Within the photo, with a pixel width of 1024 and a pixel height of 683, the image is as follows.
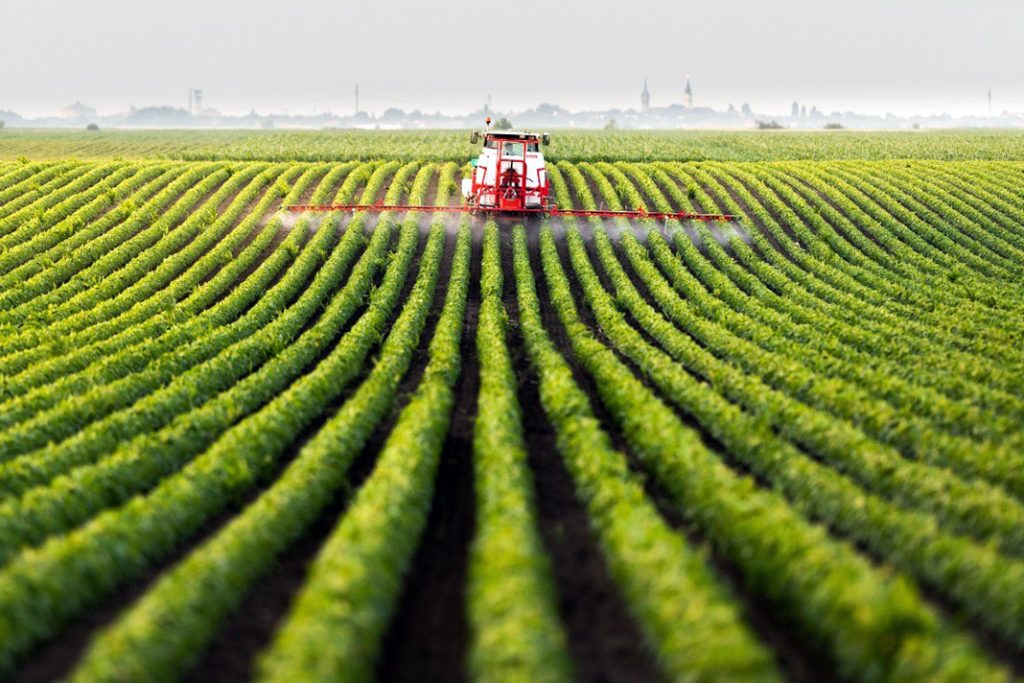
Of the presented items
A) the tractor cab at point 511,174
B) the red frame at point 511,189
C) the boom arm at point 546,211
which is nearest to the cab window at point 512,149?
the tractor cab at point 511,174

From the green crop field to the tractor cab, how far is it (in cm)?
341

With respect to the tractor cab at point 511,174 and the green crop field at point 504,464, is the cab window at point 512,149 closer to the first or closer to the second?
the tractor cab at point 511,174

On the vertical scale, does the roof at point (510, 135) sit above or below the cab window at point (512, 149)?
above

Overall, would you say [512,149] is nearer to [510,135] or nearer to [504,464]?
[510,135]

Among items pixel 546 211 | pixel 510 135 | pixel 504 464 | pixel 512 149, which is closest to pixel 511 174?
pixel 512 149

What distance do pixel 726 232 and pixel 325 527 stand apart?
2676cm

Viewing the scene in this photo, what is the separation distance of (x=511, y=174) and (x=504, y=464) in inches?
898

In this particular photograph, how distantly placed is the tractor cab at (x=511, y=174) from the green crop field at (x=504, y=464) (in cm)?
341

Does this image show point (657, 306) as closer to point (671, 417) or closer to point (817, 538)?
point (671, 417)

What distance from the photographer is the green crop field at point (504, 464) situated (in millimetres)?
8531

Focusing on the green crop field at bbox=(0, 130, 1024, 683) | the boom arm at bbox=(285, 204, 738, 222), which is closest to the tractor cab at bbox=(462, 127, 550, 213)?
the boom arm at bbox=(285, 204, 738, 222)

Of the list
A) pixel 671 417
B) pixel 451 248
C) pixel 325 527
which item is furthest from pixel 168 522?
pixel 451 248

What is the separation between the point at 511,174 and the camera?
33219 mm

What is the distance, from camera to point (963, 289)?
2675 centimetres
